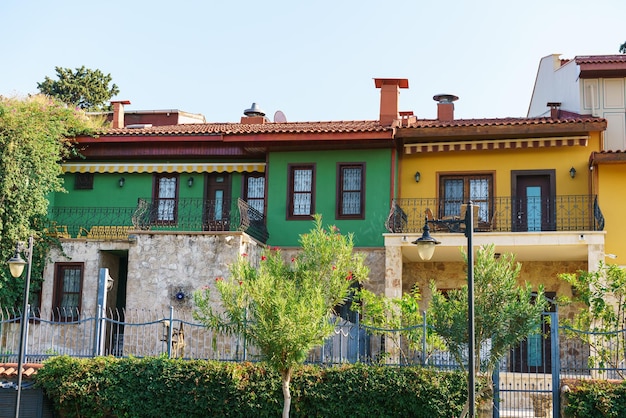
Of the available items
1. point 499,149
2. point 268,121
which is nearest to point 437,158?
point 499,149

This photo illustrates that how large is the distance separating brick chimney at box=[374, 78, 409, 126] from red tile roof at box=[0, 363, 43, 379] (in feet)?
34.1

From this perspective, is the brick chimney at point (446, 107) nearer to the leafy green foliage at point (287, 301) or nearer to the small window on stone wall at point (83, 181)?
the leafy green foliage at point (287, 301)

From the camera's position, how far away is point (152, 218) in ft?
77.0

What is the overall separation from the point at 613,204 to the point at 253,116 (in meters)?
10.0

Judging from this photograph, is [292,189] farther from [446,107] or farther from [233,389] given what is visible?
[233,389]

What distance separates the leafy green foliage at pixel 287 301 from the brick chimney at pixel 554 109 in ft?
30.6

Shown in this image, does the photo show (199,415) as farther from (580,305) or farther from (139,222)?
(580,305)

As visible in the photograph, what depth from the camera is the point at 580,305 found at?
21.8 m

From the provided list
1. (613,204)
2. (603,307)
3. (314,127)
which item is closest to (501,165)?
(613,204)

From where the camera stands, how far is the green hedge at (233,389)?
15.7 meters

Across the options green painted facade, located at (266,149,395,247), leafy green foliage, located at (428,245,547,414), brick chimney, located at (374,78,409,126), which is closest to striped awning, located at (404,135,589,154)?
green painted facade, located at (266,149,395,247)

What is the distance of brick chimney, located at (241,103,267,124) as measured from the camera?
2545cm

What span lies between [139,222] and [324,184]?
4.60 meters

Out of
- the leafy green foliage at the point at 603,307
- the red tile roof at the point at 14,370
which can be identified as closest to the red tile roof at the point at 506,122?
the leafy green foliage at the point at 603,307
